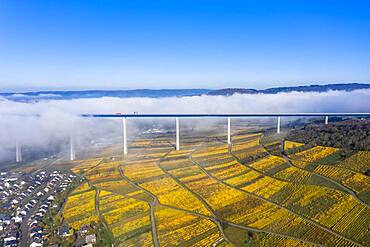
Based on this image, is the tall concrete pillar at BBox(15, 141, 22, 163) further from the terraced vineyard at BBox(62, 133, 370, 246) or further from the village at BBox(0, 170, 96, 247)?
the terraced vineyard at BBox(62, 133, 370, 246)

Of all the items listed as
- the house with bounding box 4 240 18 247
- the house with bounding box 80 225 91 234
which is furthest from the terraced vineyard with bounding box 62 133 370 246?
the house with bounding box 4 240 18 247

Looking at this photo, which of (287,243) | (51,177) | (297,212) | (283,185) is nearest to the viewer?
(287,243)

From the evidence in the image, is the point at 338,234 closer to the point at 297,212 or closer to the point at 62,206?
the point at 297,212

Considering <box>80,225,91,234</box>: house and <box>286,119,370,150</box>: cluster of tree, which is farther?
<box>286,119,370,150</box>: cluster of tree

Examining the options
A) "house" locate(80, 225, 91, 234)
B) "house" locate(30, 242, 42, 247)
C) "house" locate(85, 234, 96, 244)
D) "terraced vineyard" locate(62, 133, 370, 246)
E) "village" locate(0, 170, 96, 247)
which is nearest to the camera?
"house" locate(30, 242, 42, 247)

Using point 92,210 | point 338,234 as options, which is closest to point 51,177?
point 92,210

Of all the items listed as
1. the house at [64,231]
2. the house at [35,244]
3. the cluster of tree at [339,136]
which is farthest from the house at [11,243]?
the cluster of tree at [339,136]
